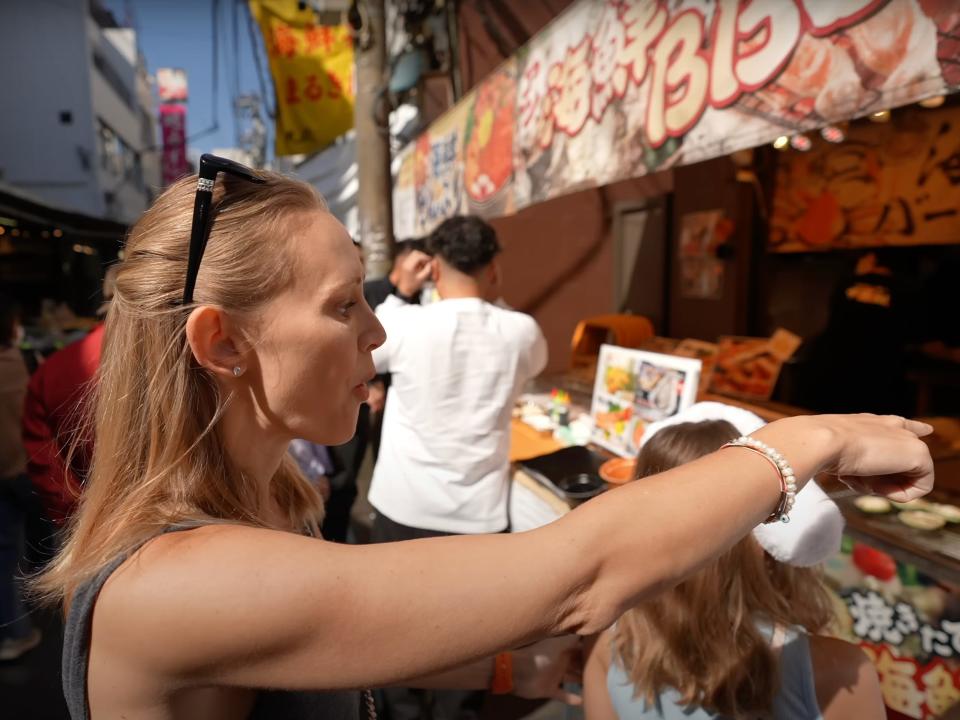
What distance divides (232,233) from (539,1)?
21.5 ft

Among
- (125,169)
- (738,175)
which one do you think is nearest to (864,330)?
(738,175)

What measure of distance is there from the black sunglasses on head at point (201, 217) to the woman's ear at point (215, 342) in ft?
0.14

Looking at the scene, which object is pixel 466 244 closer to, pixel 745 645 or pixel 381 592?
pixel 745 645

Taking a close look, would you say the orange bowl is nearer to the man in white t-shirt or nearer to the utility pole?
the man in white t-shirt

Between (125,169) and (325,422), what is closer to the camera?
(325,422)

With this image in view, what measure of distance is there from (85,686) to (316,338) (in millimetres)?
526

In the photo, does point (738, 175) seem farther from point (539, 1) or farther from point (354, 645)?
point (354, 645)

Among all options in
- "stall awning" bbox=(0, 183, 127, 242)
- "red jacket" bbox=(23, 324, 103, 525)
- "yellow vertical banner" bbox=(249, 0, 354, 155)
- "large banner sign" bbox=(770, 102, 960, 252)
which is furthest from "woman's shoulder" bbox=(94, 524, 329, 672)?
"stall awning" bbox=(0, 183, 127, 242)

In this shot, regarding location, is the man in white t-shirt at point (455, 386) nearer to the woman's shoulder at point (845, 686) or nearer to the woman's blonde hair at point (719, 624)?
the woman's blonde hair at point (719, 624)

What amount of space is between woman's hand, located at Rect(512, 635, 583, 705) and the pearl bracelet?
93cm

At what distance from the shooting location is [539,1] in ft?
20.4

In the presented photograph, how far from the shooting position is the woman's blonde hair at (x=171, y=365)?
833mm

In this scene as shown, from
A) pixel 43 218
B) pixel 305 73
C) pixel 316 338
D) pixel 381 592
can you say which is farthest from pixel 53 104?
pixel 381 592

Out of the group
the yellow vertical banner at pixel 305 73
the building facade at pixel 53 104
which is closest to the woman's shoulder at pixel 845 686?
the yellow vertical banner at pixel 305 73
